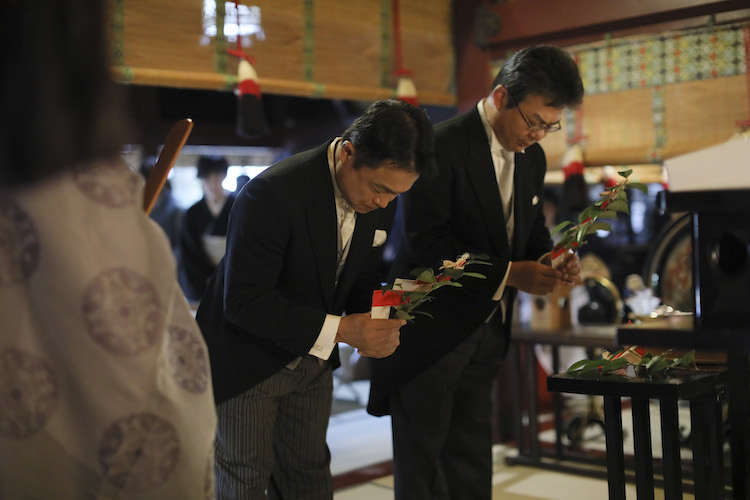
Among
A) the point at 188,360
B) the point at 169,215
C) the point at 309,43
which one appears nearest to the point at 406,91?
the point at 309,43

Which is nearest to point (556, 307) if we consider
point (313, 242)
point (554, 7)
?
point (554, 7)

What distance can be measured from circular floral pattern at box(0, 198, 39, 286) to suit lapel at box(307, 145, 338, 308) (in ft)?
3.32

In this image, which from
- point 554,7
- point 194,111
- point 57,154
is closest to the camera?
point 57,154

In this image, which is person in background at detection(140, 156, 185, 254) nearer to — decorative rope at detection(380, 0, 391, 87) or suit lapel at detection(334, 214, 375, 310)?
decorative rope at detection(380, 0, 391, 87)

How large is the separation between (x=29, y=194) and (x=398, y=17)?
3175 mm

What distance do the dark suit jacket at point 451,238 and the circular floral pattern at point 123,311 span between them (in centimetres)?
139

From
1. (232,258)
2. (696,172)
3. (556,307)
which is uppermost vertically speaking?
(696,172)

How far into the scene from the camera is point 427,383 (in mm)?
2473

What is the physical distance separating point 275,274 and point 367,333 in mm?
267

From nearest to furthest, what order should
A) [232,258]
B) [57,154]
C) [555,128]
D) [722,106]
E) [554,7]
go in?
[57,154], [232,258], [555,128], [722,106], [554,7]

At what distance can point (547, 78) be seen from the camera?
232 cm

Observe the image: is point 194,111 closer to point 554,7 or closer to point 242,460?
point 554,7

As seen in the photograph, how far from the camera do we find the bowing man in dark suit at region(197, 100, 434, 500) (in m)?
1.92

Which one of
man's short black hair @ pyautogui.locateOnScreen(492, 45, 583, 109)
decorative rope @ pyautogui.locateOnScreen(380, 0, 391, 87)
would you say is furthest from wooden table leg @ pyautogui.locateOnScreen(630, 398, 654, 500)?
decorative rope @ pyautogui.locateOnScreen(380, 0, 391, 87)
